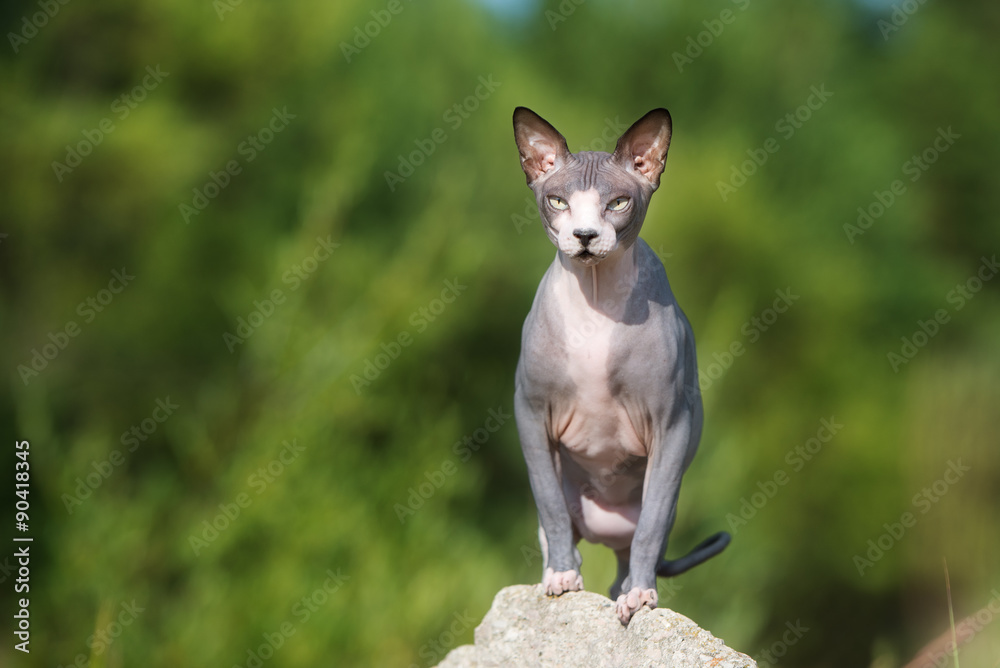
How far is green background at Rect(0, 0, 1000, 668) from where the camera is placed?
726 cm

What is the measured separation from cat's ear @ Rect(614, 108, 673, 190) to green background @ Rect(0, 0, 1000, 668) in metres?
3.57

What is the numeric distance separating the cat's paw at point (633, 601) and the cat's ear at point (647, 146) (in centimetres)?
106

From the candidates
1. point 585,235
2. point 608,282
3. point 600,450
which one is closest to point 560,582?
point 600,450

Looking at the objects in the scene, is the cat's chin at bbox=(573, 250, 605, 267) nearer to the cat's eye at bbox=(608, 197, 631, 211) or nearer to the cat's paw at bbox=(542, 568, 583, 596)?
the cat's eye at bbox=(608, 197, 631, 211)

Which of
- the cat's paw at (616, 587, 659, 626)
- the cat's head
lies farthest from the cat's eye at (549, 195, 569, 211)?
the cat's paw at (616, 587, 659, 626)

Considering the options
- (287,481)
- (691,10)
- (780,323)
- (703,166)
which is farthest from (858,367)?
(287,481)

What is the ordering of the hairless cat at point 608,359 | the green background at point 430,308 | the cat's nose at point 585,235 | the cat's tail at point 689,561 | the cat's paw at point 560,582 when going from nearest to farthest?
the cat's nose at point 585,235, the hairless cat at point 608,359, the cat's paw at point 560,582, the cat's tail at point 689,561, the green background at point 430,308

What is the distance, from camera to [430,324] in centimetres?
916

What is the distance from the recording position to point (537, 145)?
2596 mm

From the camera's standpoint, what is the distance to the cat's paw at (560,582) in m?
2.70

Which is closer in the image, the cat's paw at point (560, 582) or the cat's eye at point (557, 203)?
the cat's eye at point (557, 203)

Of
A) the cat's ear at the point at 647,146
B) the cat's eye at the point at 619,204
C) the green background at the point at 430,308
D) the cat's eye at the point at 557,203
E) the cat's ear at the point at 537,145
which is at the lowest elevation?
the green background at the point at 430,308

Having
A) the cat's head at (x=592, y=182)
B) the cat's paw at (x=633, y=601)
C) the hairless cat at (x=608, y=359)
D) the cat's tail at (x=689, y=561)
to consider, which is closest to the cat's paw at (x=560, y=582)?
the hairless cat at (x=608, y=359)

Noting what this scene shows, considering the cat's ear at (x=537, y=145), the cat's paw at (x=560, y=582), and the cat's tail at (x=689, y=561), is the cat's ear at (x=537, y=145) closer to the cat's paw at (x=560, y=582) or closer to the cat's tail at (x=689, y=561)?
the cat's paw at (x=560, y=582)
